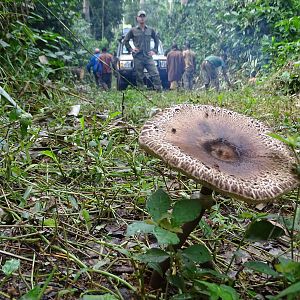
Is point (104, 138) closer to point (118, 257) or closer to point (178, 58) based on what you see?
point (118, 257)

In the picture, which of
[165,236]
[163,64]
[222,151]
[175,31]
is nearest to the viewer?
[165,236]

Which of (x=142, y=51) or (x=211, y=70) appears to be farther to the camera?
(x=211, y=70)

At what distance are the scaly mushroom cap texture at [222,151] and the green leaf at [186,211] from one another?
0.08 m

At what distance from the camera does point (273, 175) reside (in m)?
1.26

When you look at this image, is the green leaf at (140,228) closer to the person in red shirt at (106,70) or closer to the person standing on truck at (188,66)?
the person in red shirt at (106,70)

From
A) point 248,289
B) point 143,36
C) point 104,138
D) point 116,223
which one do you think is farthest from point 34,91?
point 143,36

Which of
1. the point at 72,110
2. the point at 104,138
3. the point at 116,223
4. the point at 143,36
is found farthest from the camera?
the point at 143,36

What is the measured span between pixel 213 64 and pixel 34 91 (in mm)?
8712

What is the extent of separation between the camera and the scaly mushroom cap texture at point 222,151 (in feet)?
3.76

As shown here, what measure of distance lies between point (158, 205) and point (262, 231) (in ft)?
1.10

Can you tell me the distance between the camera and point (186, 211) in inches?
45.7

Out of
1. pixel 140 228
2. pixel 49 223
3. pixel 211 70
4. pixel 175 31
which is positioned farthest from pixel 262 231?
pixel 175 31

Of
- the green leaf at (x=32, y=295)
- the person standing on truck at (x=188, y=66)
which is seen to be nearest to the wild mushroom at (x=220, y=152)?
the green leaf at (x=32, y=295)

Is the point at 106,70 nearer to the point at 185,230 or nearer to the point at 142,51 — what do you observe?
the point at 142,51
